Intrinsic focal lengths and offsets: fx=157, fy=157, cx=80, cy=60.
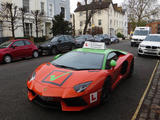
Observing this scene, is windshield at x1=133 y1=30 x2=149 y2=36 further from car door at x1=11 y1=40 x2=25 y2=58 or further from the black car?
car door at x1=11 y1=40 x2=25 y2=58

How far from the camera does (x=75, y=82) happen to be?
3312 millimetres

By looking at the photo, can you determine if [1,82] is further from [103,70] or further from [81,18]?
[81,18]

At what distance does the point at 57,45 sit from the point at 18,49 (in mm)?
3721

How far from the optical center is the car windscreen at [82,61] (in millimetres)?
4031

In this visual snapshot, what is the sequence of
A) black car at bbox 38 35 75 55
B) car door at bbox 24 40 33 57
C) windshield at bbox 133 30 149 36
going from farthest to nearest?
1. windshield at bbox 133 30 149 36
2. black car at bbox 38 35 75 55
3. car door at bbox 24 40 33 57

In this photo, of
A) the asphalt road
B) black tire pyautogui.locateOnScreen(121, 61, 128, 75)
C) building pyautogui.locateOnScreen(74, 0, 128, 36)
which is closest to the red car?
the asphalt road

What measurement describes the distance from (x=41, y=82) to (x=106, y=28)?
46899 mm

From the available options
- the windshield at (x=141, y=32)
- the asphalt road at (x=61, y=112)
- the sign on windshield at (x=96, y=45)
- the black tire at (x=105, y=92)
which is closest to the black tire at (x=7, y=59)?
the asphalt road at (x=61, y=112)

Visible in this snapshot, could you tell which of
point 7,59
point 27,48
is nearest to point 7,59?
point 7,59

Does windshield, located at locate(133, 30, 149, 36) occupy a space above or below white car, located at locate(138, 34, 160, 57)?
above

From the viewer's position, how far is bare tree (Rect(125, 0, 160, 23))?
49478 mm

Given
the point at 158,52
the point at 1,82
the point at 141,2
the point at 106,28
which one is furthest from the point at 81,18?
the point at 1,82

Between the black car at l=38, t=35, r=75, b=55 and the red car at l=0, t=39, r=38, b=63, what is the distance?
137 cm

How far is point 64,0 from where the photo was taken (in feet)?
99.7
